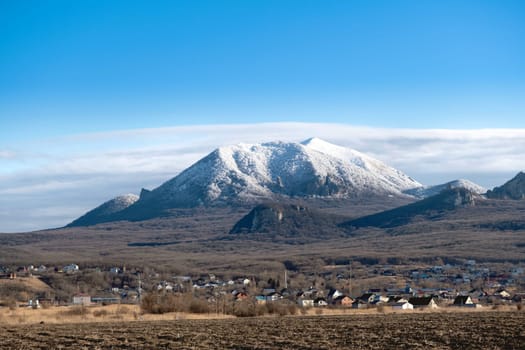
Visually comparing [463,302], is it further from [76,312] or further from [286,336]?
[286,336]

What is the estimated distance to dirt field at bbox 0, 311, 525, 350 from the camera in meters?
35.8

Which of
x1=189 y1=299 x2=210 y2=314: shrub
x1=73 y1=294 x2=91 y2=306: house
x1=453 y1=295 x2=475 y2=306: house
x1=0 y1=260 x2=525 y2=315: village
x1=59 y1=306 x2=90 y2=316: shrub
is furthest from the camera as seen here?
x1=0 y1=260 x2=525 y2=315: village

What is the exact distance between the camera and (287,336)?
40.6 metres

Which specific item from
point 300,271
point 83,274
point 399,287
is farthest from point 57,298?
point 300,271

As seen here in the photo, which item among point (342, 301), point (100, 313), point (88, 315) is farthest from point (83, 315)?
point (342, 301)

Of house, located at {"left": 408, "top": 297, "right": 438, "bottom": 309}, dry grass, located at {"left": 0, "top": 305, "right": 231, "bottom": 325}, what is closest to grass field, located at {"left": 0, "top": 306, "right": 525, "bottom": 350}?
dry grass, located at {"left": 0, "top": 305, "right": 231, "bottom": 325}

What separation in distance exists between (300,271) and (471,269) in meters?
34.0

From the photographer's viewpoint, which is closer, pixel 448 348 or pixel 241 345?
pixel 448 348

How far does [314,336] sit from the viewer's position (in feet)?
132

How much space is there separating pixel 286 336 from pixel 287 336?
0.05m

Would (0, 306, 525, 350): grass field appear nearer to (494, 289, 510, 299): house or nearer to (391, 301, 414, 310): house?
(391, 301, 414, 310): house

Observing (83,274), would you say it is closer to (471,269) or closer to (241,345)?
(471,269)

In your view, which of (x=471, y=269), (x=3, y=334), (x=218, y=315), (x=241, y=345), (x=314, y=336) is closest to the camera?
(x=241, y=345)

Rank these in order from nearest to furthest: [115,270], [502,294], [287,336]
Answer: [287,336] < [502,294] < [115,270]
